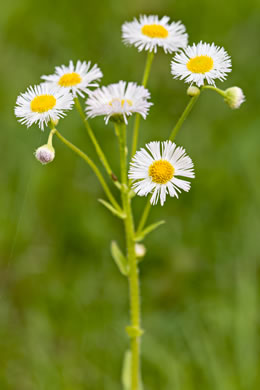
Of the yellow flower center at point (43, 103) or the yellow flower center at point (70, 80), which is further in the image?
the yellow flower center at point (70, 80)

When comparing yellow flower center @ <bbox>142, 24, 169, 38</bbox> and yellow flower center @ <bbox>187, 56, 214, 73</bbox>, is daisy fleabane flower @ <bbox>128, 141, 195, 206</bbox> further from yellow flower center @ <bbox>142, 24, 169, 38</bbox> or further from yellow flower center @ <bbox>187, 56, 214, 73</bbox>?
yellow flower center @ <bbox>142, 24, 169, 38</bbox>

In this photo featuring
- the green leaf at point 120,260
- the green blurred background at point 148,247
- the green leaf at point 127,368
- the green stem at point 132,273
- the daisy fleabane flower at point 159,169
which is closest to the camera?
the daisy fleabane flower at point 159,169

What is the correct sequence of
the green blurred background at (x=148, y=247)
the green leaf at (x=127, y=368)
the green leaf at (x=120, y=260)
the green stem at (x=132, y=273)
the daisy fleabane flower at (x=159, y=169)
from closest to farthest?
the daisy fleabane flower at (x=159, y=169), the green stem at (x=132, y=273), the green leaf at (x=120, y=260), the green leaf at (x=127, y=368), the green blurred background at (x=148, y=247)

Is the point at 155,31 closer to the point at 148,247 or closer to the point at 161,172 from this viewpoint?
the point at 161,172

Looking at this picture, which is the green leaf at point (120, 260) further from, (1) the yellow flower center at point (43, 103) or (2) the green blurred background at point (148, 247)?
(2) the green blurred background at point (148, 247)

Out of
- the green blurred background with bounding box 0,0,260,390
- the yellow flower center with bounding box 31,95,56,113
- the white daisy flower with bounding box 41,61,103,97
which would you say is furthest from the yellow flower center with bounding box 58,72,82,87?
the green blurred background with bounding box 0,0,260,390

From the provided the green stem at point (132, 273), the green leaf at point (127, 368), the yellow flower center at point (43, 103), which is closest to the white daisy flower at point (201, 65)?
the green stem at point (132, 273)
